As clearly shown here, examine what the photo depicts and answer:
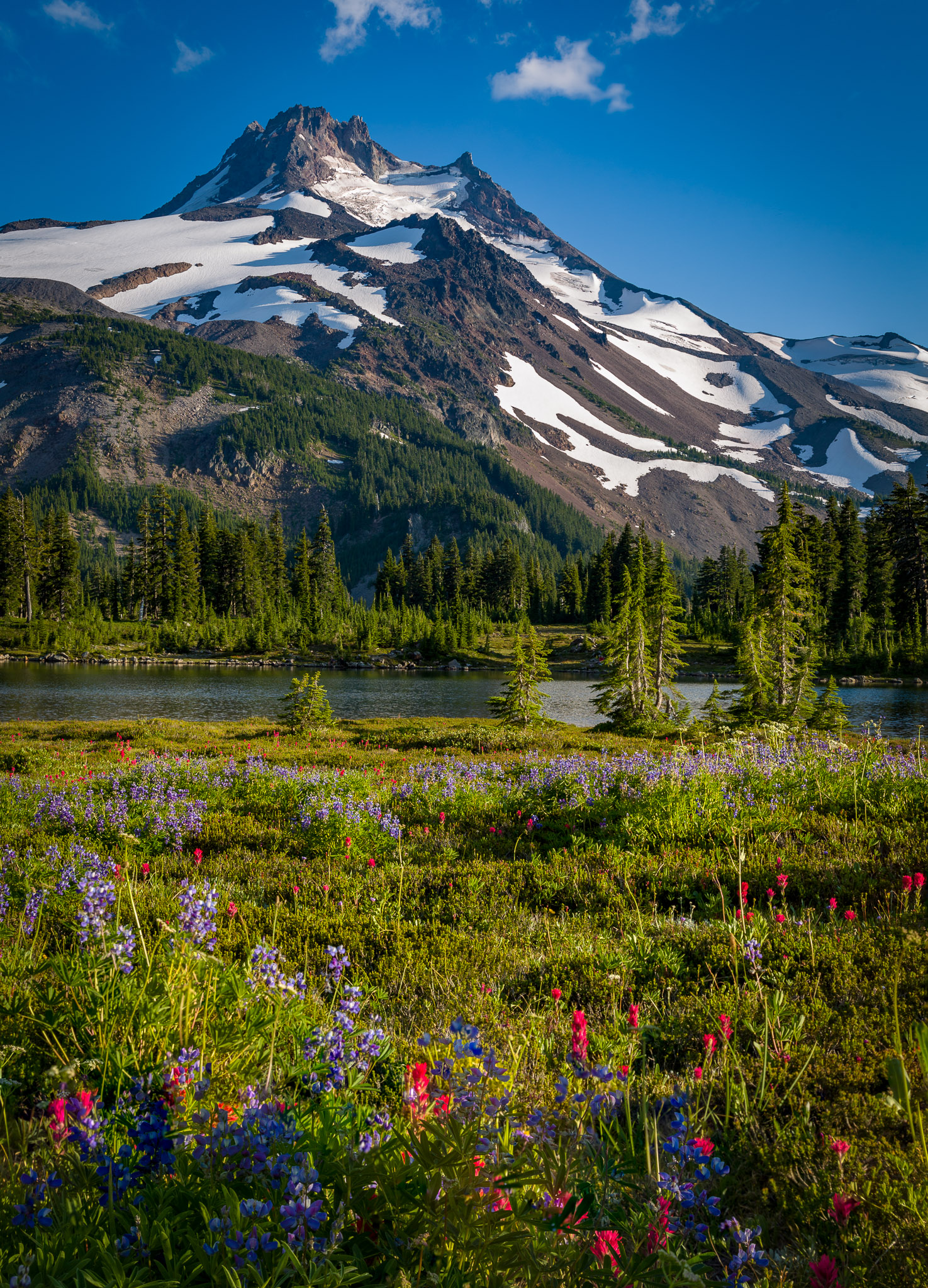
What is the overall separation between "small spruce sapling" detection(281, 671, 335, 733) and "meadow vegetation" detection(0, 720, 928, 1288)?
20.4m

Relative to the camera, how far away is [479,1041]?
99.8 inches

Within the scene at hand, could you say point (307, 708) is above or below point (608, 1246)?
below

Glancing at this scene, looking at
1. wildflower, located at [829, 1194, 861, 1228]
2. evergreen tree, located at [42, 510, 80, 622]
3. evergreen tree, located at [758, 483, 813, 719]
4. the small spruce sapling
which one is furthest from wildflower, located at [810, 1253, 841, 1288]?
evergreen tree, located at [42, 510, 80, 622]

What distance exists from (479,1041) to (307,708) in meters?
27.6

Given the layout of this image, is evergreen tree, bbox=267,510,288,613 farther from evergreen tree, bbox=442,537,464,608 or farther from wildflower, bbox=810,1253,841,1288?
wildflower, bbox=810,1253,841,1288

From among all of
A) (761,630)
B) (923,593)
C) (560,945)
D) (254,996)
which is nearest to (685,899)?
(560,945)

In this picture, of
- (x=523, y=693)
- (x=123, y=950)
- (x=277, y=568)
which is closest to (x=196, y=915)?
(x=123, y=950)

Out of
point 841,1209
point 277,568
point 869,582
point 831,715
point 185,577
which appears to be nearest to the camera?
point 841,1209

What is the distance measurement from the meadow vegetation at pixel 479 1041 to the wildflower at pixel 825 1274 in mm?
16

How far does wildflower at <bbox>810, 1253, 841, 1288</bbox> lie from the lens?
65.2 inches

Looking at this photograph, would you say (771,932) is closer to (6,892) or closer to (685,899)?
(685,899)

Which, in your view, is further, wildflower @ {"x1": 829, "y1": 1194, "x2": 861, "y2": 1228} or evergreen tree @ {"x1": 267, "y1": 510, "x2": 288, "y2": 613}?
evergreen tree @ {"x1": 267, "y1": 510, "x2": 288, "y2": 613}

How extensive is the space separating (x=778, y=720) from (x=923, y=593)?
63486 mm

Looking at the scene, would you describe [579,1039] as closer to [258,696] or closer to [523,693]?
[523,693]
